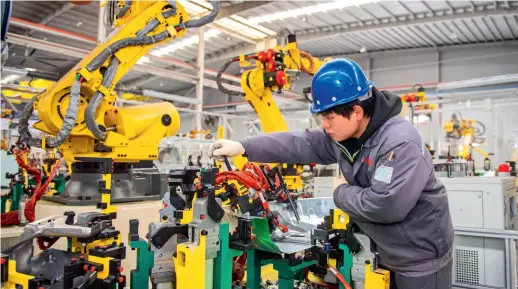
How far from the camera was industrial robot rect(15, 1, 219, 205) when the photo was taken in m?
4.09

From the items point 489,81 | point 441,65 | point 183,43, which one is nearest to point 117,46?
point 183,43

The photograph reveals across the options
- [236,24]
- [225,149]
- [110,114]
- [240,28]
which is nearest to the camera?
[225,149]

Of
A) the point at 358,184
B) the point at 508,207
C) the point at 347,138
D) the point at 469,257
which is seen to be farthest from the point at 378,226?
the point at 508,207

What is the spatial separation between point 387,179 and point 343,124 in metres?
0.35

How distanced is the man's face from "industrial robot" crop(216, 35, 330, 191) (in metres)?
3.02

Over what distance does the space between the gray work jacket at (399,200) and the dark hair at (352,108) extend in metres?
0.11

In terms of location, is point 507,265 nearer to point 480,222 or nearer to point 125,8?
point 480,222

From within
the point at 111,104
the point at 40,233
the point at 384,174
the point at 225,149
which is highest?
the point at 111,104

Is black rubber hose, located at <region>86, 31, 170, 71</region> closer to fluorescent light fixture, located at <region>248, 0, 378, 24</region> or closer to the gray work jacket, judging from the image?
the gray work jacket

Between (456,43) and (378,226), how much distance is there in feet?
40.3

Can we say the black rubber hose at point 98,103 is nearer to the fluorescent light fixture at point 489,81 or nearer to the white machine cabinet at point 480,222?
the white machine cabinet at point 480,222

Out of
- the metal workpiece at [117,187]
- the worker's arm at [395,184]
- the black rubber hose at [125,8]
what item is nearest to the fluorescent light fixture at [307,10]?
the black rubber hose at [125,8]

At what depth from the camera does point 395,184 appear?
1667mm

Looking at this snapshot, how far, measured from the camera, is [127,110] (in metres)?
4.59
